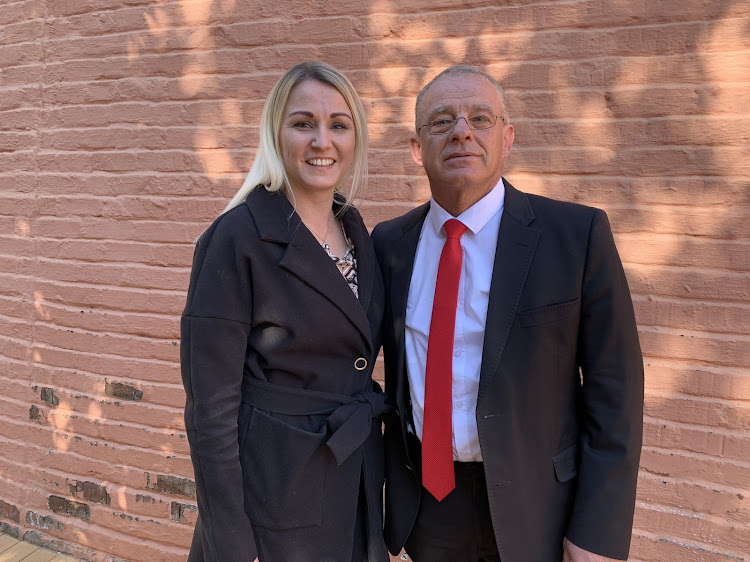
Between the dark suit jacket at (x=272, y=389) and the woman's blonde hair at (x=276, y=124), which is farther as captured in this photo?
the woman's blonde hair at (x=276, y=124)

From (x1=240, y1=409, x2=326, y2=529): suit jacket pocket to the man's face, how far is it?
2.80 ft

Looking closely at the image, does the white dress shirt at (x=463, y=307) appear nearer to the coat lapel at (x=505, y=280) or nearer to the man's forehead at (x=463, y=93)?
the coat lapel at (x=505, y=280)

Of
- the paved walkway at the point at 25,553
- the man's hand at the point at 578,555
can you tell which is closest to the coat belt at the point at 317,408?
the man's hand at the point at 578,555

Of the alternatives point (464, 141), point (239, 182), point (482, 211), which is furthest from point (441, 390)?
point (239, 182)

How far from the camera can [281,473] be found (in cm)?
188

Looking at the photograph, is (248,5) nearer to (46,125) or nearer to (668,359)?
(46,125)

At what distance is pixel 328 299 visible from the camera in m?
1.93

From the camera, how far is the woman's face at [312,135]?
6.60 ft

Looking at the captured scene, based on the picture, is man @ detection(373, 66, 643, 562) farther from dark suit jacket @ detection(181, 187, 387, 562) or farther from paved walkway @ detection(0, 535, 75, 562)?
paved walkway @ detection(0, 535, 75, 562)

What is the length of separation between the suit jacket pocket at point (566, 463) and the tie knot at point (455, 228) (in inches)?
28.4

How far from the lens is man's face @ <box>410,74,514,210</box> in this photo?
1997 millimetres

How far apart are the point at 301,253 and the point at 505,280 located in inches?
23.7

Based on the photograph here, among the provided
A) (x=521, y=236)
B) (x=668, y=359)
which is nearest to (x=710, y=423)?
(x=668, y=359)

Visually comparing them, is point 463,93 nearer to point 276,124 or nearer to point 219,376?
point 276,124
